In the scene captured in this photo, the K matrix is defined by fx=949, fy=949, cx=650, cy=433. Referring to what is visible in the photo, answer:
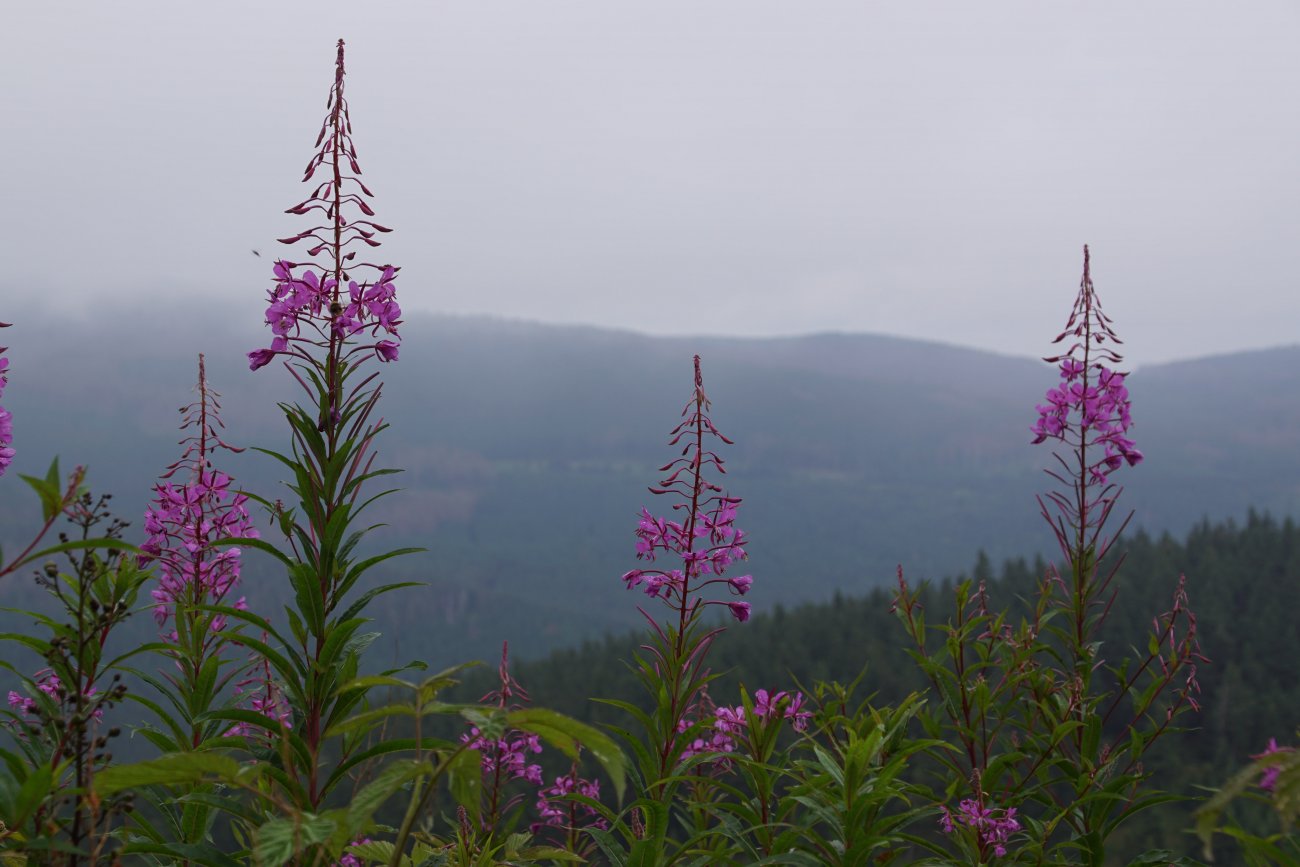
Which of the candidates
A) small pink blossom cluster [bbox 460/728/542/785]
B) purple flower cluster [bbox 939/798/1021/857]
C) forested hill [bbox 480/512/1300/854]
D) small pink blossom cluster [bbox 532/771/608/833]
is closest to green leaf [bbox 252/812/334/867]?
purple flower cluster [bbox 939/798/1021/857]

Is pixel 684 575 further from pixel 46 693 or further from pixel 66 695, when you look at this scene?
pixel 46 693

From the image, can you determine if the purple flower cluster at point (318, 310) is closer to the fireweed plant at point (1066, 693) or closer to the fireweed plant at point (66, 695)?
the fireweed plant at point (66, 695)

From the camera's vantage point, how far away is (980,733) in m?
5.40

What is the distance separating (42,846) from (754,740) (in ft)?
9.66

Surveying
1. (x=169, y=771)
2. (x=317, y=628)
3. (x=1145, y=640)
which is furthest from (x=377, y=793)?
(x=1145, y=640)

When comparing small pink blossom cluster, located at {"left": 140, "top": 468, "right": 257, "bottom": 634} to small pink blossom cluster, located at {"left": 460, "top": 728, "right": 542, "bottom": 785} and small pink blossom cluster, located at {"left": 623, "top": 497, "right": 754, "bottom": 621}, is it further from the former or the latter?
small pink blossom cluster, located at {"left": 623, "top": 497, "right": 754, "bottom": 621}

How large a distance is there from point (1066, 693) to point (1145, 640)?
125394mm

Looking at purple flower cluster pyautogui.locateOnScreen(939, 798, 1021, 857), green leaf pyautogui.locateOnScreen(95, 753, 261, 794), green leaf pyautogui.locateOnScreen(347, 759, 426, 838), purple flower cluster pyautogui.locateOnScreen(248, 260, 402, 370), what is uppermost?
purple flower cluster pyautogui.locateOnScreen(248, 260, 402, 370)

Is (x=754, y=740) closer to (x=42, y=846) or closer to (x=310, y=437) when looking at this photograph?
(x=310, y=437)

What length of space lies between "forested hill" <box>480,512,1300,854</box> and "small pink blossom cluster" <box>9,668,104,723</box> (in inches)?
4451

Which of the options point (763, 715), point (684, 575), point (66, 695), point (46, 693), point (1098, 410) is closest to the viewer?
point (66, 695)

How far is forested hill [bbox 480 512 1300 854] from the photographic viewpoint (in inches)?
4695

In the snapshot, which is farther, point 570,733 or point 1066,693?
point 1066,693

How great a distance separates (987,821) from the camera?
4.45 m
